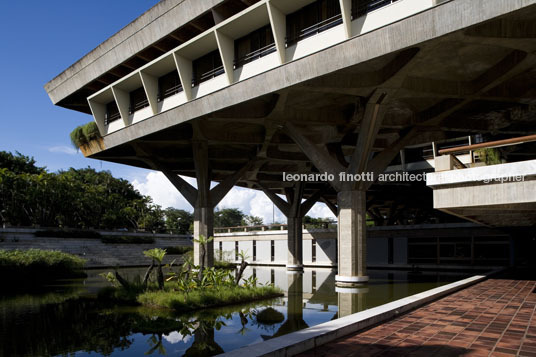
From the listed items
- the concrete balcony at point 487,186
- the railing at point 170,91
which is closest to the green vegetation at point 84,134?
the railing at point 170,91

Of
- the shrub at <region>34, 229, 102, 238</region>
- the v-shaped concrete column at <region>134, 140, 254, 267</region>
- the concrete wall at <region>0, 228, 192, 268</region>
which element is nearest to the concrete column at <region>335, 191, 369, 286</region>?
the v-shaped concrete column at <region>134, 140, 254, 267</region>

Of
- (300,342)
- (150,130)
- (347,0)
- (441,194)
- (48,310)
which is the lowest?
(48,310)

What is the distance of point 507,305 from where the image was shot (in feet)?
40.3

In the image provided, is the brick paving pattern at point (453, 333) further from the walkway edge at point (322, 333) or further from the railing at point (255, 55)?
the railing at point (255, 55)

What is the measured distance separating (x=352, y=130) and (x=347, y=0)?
36.7 feet

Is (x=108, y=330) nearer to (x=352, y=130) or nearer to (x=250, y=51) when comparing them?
(x=250, y=51)

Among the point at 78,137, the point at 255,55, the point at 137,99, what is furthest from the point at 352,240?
the point at 78,137

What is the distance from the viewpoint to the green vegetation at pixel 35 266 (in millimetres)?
25562

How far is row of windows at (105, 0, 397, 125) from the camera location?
18170 millimetres

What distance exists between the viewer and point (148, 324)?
39.9ft

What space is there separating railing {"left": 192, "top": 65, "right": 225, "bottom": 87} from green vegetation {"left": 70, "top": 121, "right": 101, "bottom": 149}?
33.3 feet

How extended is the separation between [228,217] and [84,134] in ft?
289

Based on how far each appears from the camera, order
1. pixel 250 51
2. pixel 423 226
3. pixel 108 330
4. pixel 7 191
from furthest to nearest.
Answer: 1. pixel 7 191
2. pixel 423 226
3. pixel 250 51
4. pixel 108 330

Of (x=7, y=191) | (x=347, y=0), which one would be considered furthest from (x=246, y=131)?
(x=7, y=191)
